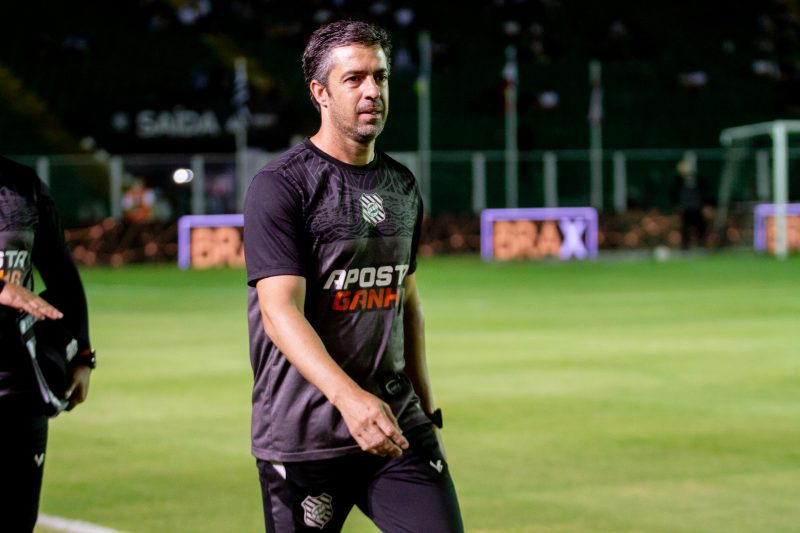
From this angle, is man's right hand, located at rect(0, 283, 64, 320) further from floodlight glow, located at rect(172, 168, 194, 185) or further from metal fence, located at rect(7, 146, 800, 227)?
floodlight glow, located at rect(172, 168, 194, 185)

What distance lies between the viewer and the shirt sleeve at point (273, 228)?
426 centimetres

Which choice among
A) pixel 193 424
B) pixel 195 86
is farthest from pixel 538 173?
pixel 193 424

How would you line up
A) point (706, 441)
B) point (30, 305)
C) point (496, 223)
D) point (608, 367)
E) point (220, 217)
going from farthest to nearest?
point (496, 223)
point (220, 217)
point (608, 367)
point (706, 441)
point (30, 305)

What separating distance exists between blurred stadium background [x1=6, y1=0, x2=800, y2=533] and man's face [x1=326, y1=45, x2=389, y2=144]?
11.6 feet

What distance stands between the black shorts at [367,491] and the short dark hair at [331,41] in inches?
40.7

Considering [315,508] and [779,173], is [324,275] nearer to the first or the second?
[315,508]

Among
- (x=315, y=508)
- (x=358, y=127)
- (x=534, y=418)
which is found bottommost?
(x=534, y=418)

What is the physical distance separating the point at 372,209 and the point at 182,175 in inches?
1296

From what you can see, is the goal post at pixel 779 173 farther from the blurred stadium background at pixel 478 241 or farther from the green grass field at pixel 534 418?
the green grass field at pixel 534 418

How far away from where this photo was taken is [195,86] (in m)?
39.0

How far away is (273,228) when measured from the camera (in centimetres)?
427

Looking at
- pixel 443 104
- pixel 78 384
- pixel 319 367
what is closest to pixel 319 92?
pixel 319 367

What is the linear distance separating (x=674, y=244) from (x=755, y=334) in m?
22.0

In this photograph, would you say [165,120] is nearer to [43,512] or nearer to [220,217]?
[220,217]
